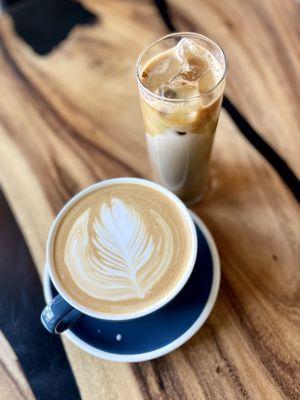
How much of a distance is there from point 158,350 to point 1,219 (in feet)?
1.29

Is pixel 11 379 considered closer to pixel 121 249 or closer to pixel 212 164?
pixel 121 249

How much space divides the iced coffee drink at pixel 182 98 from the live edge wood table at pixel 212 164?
11 cm

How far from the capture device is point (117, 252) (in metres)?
0.72

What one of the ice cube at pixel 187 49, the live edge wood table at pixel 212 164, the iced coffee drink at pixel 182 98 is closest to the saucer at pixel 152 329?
the live edge wood table at pixel 212 164

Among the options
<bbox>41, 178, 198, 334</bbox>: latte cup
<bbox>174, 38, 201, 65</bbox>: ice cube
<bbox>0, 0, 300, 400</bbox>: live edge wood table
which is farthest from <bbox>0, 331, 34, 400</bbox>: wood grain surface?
<bbox>174, 38, 201, 65</bbox>: ice cube

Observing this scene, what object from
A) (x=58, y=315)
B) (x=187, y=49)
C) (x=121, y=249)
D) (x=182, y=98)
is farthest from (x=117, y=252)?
(x=187, y=49)

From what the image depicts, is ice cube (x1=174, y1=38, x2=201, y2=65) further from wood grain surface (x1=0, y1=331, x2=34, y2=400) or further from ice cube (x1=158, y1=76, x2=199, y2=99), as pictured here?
wood grain surface (x1=0, y1=331, x2=34, y2=400)

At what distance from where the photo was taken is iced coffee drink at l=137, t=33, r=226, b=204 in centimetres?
70

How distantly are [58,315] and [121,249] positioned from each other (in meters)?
0.14

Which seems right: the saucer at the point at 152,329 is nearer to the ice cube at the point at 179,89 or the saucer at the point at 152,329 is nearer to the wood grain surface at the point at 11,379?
the wood grain surface at the point at 11,379

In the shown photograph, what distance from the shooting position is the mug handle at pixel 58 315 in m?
0.65

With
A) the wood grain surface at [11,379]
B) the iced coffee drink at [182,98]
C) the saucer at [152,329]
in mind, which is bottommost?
the saucer at [152,329]

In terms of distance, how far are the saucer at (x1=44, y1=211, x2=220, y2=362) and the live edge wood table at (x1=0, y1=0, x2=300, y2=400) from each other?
0.03 meters

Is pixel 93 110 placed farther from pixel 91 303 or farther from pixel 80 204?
pixel 91 303
